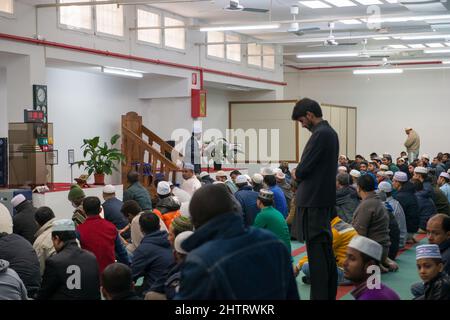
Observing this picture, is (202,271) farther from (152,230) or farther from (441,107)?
(441,107)

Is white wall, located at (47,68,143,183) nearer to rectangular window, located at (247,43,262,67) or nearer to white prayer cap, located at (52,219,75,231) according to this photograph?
rectangular window, located at (247,43,262,67)

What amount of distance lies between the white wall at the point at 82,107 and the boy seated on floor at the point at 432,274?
1114cm

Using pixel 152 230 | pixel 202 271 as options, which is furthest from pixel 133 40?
pixel 202 271

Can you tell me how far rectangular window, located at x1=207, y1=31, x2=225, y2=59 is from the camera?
18.2 metres

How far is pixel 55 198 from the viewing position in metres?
10.9

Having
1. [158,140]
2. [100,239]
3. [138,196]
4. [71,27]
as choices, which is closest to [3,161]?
[138,196]

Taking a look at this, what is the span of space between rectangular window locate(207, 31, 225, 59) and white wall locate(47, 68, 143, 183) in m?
2.37

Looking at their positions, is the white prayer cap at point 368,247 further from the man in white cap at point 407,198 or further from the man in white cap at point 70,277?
the man in white cap at point 407,198

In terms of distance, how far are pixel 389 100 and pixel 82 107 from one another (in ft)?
47.5

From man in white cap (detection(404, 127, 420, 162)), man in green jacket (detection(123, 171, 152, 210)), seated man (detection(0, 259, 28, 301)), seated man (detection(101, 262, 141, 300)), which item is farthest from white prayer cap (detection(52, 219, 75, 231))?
man in white cap (detection(404, 127, 420, 162))

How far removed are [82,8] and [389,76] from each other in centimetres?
1591

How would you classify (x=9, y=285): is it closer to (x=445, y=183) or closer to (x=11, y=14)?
(x=11, y=14)

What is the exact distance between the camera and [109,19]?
14.1 metres

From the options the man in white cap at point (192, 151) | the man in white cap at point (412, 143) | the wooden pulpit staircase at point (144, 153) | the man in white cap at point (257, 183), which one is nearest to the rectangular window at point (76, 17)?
the wooden pulpit staircase at point (144, 153)
